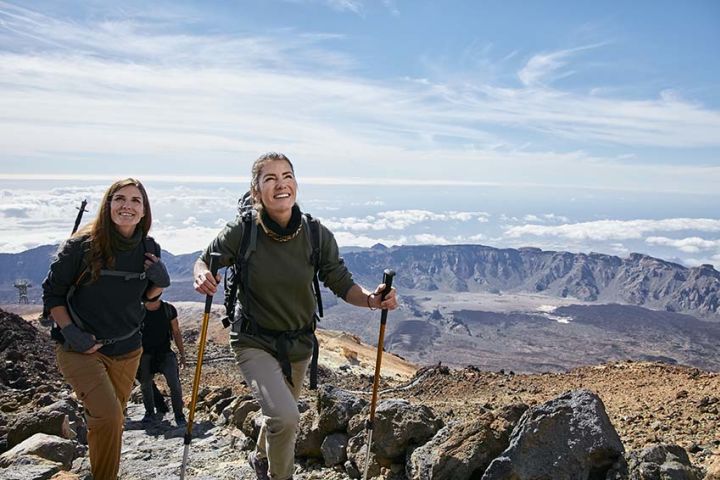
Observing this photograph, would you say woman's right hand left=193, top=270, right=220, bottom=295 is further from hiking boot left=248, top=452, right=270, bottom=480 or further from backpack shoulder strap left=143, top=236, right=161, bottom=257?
hiking boot left=248, top=452, right=270, bottom=480

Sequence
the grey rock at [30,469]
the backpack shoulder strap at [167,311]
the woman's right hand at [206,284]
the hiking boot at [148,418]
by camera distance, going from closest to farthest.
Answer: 1. the woman's right hand at [206,284]
2. the grey rock at [30,469]
3. the backpack shoulder strap at [167,311]
4. the hiking boot at [148,418]

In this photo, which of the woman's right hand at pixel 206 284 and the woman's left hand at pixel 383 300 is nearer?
the woman's right hand at pixel 206 284

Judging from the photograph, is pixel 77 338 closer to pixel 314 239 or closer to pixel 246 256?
pixel 246 256

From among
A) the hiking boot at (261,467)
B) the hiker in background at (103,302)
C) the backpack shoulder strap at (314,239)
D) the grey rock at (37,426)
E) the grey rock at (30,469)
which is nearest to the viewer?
the hiker in background at (103,302)

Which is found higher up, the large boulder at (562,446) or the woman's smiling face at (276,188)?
the woman's smiling face at (276,188)

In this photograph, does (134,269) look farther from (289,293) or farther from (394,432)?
(394,432)

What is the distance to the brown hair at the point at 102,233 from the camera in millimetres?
5227

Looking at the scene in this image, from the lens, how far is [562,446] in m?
5.64

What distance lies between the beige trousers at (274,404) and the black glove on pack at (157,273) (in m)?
1.07

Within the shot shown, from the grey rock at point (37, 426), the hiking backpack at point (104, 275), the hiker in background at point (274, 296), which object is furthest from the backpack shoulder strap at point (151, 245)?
the grey rock at point (37, 426)

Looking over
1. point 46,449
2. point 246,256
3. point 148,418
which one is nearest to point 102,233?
point 246,256

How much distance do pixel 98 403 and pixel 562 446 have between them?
426 centimetres

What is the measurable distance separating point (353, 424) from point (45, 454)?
3.80 m

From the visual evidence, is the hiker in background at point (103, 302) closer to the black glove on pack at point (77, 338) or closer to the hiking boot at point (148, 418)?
the black glove on pack at point (77, 338)
